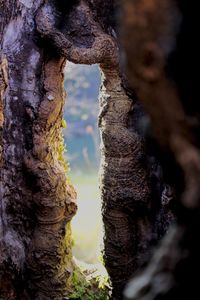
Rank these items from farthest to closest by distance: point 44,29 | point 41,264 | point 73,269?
point 73,269 < point 41,264 < point 44,29

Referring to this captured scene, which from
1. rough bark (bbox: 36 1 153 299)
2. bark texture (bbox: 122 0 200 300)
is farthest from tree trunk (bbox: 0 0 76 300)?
bark texture (bbox: 122 0 200 300)

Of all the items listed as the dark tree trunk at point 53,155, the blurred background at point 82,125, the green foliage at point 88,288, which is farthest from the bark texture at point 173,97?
the blurred background at point 82,125

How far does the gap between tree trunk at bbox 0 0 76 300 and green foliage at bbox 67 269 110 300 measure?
8.4 inches

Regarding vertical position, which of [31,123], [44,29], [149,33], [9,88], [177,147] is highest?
[44,29]

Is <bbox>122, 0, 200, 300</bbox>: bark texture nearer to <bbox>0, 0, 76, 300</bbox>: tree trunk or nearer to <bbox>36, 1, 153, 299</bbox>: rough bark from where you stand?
<bbox>36, 1, 153, 299</bbox>: rough bark

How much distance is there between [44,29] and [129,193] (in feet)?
4.06

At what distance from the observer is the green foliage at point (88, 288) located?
3455mm

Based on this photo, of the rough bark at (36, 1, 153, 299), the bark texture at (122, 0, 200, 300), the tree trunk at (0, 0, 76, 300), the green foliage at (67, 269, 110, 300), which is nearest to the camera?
the bark texture at (122, 0, 200, 300)

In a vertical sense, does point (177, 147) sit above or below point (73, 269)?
below

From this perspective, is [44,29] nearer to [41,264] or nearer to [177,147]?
[41,264]

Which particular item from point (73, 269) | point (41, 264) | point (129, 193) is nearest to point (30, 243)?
point (41, 264)

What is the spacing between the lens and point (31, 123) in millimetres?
3146

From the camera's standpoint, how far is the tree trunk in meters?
3.12

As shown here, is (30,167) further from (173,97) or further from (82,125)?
(82,125)
